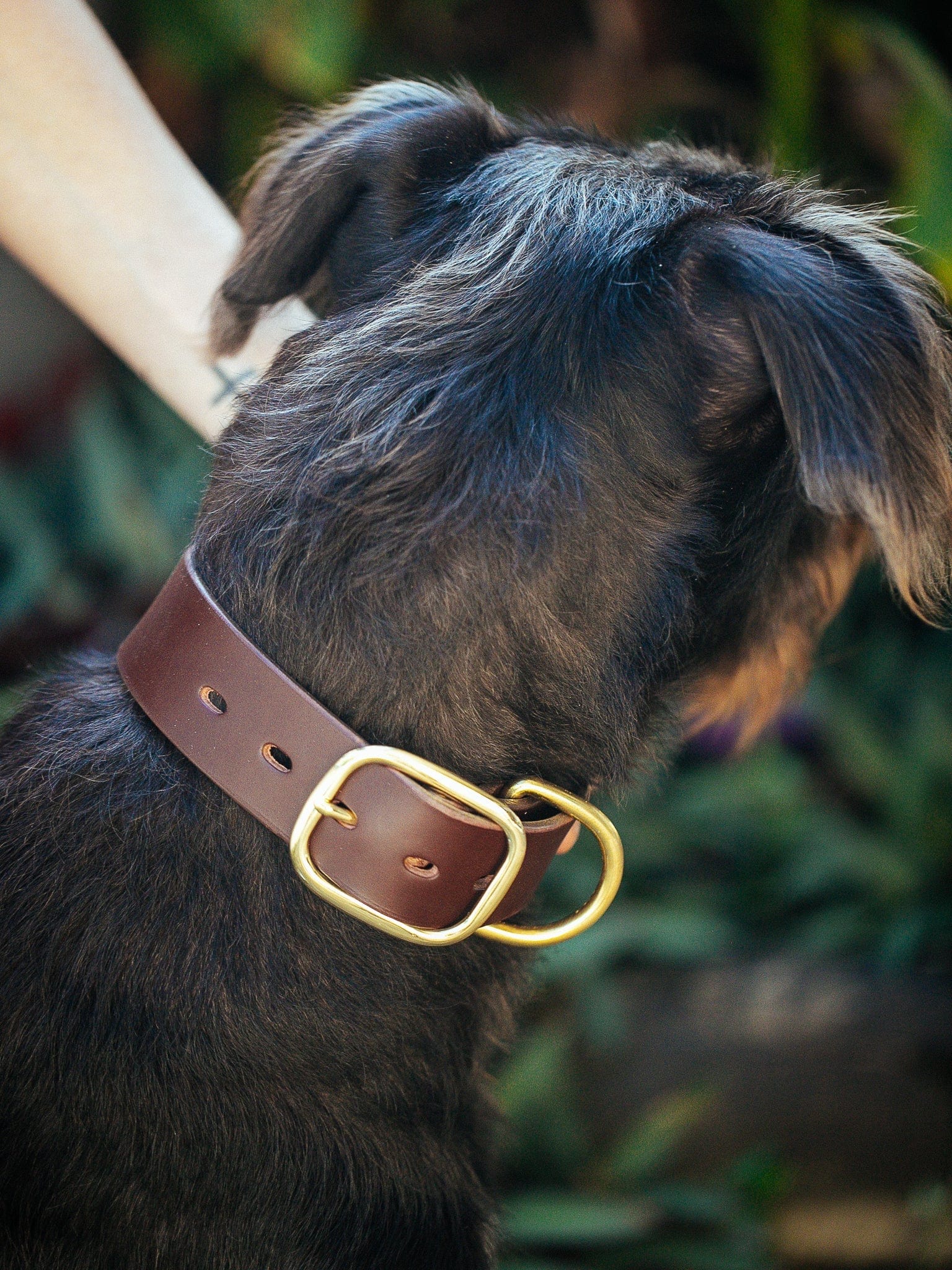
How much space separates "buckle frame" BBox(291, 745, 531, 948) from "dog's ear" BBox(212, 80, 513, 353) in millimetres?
575

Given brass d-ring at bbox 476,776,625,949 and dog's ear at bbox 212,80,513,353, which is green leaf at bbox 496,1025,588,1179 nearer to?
brass d-ring at bbox 476,776,625,949

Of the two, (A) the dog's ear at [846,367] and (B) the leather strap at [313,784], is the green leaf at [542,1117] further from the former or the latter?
(A) the dog's ear at [846,367]

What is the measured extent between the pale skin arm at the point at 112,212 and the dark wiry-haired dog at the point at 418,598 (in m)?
0.34

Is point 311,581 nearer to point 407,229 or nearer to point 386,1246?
point 407,229

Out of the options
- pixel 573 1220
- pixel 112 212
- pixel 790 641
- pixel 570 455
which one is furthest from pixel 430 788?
pixel 573 1220

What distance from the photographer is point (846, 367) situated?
0.87 meters

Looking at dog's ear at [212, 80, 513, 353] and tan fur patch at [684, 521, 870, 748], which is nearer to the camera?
dog's ear at [212, 80, 513, 353]

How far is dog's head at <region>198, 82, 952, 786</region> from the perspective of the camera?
90 centimetres

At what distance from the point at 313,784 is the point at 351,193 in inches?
27.2

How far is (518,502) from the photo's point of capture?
941mm

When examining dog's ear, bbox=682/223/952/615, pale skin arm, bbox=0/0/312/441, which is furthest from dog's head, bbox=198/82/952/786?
pale skin arm, bbox=0/0/312/441

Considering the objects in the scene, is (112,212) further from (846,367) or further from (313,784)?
(846,367)

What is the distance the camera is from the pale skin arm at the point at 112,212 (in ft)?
4.37

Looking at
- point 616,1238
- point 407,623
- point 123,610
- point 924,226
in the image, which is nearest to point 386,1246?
point 407,623
